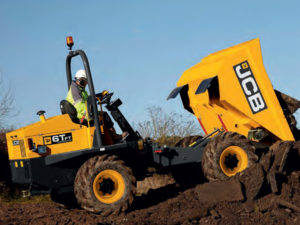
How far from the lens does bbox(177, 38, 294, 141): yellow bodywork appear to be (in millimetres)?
9031

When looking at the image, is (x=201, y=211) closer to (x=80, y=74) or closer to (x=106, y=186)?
(x=106, y=186)

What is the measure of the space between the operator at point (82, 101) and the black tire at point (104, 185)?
64cm

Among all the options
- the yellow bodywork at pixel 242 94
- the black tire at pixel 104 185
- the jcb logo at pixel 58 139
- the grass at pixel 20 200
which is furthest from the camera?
the grass at pixel 20 200

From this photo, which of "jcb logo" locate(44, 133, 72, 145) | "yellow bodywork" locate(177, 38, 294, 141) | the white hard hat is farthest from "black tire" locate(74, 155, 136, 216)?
"yellow bodywork" locate(177, 38, 294, 141)

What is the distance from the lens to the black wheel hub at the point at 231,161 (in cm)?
868

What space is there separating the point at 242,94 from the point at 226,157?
4.34 feet

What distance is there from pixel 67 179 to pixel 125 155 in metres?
Answer: 1.16

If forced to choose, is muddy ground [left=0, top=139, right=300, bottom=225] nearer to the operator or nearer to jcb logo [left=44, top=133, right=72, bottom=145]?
jcb logo [left=44, top=133, right=72, bottom=145]

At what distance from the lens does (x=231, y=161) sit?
8.70 meters

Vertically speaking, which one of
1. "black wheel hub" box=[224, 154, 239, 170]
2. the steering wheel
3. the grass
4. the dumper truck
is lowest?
the grass

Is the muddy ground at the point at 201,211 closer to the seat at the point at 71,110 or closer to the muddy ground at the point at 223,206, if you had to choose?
the muddy ground at the point at 223,206

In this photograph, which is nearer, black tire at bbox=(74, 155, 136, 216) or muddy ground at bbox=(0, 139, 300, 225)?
muddy ground at bbox=(0, 139, 300, 225)

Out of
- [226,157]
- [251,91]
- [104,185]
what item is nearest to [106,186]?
[104,185]

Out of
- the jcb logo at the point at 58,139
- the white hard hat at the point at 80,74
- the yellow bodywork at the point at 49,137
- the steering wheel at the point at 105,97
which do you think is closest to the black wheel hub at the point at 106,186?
the yellow bodywork at the point at 49,137
